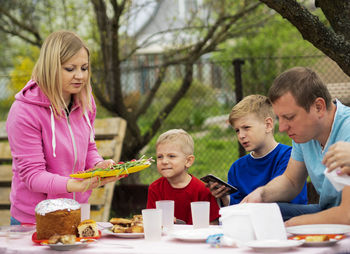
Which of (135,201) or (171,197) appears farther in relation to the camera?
(135,201)

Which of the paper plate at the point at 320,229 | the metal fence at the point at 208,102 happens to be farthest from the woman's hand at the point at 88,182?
the metal fence at the point at 208,102

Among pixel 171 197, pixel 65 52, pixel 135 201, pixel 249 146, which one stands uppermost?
pixel 65 52

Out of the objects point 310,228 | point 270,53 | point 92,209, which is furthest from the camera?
point 270,53

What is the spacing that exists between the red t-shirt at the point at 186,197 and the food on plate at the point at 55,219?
3.89 ft

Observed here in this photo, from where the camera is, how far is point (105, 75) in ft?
23.9

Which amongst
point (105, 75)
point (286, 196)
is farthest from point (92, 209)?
point (286, 196)

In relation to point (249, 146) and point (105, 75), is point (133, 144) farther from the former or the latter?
point (249, 146)

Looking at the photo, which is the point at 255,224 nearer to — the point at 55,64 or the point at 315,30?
the point at 55,64

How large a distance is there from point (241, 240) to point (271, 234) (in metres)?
0.13

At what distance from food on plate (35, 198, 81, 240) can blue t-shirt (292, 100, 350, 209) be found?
132cm

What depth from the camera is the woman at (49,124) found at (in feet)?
11.1

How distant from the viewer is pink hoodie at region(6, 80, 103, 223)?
3330mm

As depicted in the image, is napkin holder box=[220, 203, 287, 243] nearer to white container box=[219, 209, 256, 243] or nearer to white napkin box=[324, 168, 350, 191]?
white container box=[219, 209, 256, 243]

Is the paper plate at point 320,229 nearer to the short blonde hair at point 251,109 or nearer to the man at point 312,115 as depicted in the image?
the man at point 312,115
